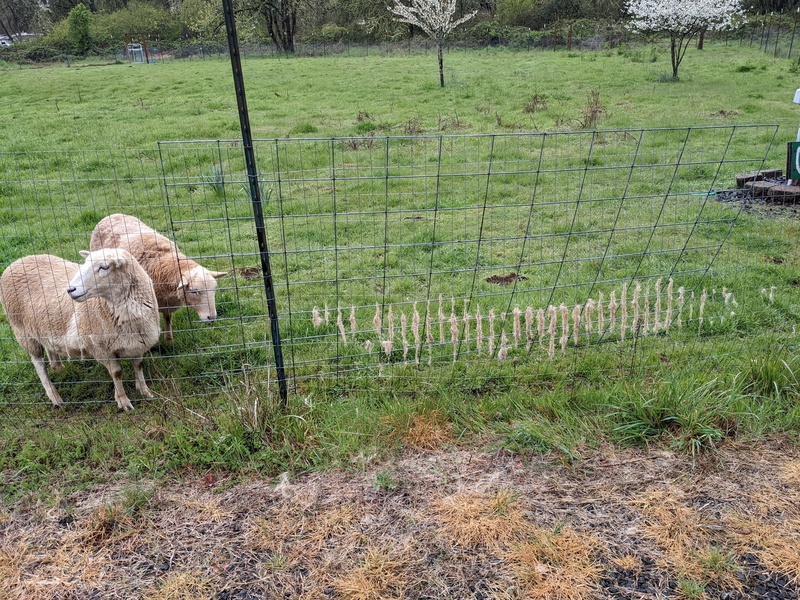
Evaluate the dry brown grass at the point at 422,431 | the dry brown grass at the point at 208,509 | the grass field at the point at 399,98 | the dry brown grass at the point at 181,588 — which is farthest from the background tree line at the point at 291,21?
the dry brown grass at the point at 181,588

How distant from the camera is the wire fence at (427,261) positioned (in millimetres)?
4859

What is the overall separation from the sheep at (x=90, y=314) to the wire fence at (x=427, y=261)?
8.4 inches

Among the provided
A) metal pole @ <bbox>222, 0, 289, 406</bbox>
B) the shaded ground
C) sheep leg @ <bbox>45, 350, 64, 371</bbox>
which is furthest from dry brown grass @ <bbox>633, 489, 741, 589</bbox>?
sheep leg @ <bbox>45, 350, 64, 371</bbox>

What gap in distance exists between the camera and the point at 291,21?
39312mm

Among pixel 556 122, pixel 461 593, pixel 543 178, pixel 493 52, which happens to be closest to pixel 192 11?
pixel 493 52

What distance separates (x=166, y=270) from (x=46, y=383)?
57.2 inches

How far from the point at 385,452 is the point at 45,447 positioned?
2207 millimetres

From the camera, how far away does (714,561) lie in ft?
9.97

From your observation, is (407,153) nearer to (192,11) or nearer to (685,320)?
(685,320)

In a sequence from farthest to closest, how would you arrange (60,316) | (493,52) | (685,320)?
(493,52) < (685,320) < (60,316)

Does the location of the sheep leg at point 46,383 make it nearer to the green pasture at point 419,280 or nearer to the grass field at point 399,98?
the green pasture at point 419,280

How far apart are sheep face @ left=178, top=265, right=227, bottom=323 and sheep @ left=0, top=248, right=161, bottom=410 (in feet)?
1.86

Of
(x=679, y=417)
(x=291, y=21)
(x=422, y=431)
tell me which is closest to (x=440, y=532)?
(x=422, y=431)

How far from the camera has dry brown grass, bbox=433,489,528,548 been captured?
10.6ft
